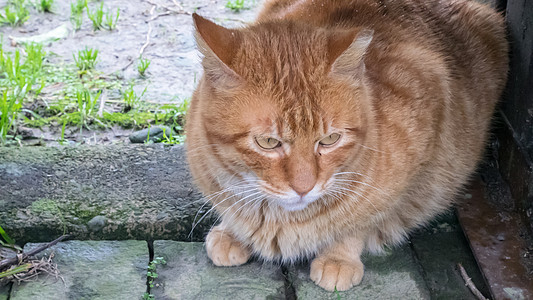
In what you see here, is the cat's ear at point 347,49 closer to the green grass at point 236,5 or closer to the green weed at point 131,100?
the green weed at point 131,100

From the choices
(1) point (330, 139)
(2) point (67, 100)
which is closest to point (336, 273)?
(1) point (330, 139)

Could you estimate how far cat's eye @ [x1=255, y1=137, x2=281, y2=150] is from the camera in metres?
2.15

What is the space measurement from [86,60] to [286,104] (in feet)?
8.23

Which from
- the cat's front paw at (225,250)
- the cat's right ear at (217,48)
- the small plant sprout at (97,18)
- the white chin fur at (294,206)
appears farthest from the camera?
the small plant sprout at (97,18)

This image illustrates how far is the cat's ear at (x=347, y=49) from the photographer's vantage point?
213 cm

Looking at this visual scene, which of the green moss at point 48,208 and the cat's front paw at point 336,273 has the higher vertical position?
the green moss at point 48,208

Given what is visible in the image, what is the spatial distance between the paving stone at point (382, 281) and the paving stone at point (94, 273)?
62 cm

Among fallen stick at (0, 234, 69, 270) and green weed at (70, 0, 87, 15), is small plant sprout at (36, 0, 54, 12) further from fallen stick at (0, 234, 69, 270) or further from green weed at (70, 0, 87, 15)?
fallen stick at (0, 234, 69, 270)

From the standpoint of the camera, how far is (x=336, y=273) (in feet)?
8.27

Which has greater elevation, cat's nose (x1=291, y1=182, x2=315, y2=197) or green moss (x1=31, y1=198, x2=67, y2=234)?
cat's nose (x1=291, y1=182, x2=315, y2=197)

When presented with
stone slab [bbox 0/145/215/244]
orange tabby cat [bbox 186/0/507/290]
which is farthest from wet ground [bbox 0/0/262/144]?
orange tabby cat [bbox 186/0/507/290]

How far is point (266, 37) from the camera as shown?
2301 mm

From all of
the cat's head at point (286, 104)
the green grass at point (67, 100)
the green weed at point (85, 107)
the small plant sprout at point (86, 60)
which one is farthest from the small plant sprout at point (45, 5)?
the cat's head at point (286, 104)

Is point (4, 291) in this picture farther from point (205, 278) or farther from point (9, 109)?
point (9, 109)
